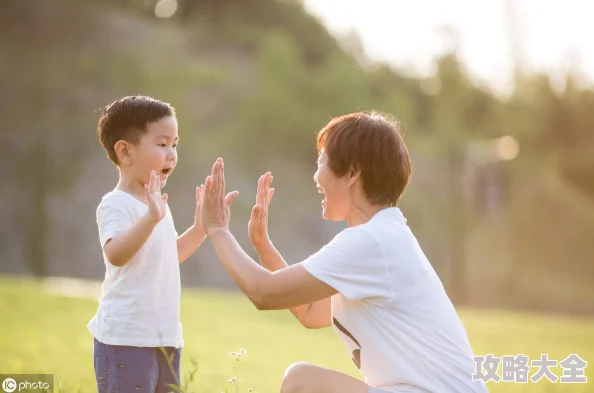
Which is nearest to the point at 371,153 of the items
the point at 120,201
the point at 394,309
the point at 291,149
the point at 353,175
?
the point at 353,175

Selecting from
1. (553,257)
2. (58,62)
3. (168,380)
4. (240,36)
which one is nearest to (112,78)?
(58,62)

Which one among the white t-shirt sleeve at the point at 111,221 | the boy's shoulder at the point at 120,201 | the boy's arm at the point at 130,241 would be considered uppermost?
the boy's shoulder at the point at 120,201

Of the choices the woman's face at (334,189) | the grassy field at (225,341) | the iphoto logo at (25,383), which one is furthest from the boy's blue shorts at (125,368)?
the grassy field at (225,341)

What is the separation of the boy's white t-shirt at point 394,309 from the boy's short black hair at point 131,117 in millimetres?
908

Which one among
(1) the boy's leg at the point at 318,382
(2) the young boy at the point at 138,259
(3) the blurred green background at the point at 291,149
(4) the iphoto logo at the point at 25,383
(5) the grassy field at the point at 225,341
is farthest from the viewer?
(3) the blurred green background at the point at 291,149

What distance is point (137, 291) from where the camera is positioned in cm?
296

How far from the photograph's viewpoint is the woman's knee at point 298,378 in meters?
2.80

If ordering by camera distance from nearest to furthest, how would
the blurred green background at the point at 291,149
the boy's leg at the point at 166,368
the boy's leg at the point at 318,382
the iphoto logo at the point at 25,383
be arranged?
the boy's leg at the point at 318,382 < the boy's leg at the point at 166,368 < the iphoto logo at the point at 25,383 < the blurred green background at the point at 291,149

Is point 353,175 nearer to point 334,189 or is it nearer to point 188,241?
point 334,189

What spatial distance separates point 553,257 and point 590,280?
Result: 4.13ft

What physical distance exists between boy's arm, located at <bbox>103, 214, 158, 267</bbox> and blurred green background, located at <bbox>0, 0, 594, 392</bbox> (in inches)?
727

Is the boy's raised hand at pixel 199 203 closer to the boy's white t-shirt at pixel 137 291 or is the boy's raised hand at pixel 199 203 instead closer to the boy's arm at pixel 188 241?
the boy's arm at pixel 188 241

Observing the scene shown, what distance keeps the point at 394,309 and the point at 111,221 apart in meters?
1.08

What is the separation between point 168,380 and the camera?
3109 millimetres
